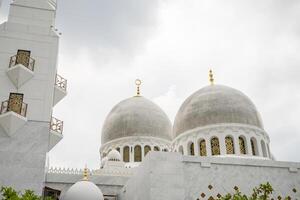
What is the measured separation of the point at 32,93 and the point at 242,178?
9.74 meters

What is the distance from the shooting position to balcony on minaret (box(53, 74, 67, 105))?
15681 millimetres

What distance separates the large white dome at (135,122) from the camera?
28828 mm

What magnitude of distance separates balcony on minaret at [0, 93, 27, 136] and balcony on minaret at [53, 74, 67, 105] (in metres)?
1.79

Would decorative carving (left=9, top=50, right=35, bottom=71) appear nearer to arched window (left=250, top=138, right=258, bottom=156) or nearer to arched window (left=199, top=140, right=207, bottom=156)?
arched window (left=199, top=140, right=207, bottom=156)

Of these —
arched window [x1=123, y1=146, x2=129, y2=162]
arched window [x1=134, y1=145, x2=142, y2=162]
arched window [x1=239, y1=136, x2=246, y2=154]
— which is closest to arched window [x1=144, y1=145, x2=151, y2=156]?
arched window [x1=134, y1=145, x2=142, y2=162]

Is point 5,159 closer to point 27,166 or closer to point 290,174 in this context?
point 27,166

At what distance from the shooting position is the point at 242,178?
48.5ft

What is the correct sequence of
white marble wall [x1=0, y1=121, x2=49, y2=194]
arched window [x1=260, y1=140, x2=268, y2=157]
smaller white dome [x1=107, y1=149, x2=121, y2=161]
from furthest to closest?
smaller white dome [x1=107, y1=149, x2=121, y2=161] → arched window [x1=260, y1=140, x2=268, y2=157] → white marble wall [x1=0, y1=121, x2=49, y2=194]

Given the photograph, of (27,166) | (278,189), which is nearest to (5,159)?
(27,166)

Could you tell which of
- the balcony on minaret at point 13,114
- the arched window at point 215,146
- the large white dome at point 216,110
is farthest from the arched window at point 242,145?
the balcony on minaret at point 13,114

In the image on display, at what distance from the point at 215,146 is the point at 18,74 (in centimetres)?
1141

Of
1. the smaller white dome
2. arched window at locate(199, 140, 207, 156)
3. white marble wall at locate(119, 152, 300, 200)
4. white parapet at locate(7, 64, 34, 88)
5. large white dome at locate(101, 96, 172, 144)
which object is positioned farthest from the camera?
large white dome at locate(101, 96, 172, 144)

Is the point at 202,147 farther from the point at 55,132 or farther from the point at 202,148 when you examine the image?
the point at 55,132

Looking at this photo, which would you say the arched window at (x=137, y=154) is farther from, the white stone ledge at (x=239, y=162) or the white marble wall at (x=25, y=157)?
the white marble wall at (x=25, y=157)
